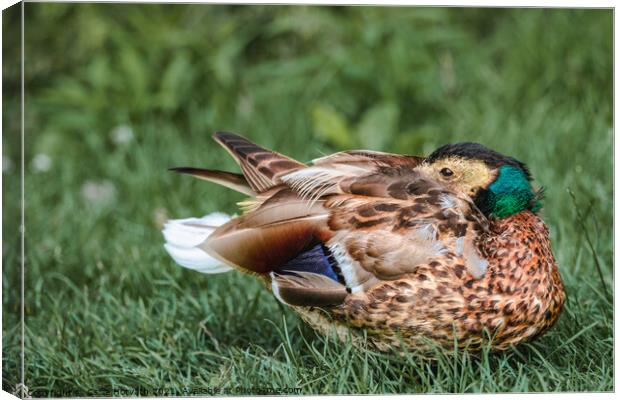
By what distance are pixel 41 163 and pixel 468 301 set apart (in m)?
2.26

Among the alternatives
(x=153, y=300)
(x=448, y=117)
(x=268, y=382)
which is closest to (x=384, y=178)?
(x=268, y=382)

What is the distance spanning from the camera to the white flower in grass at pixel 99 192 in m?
4.11

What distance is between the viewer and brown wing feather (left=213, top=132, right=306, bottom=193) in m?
2.85

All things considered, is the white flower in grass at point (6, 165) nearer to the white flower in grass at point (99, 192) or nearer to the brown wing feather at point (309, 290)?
the brown wing feather at point (309, 290)

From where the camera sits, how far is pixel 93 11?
13.7ft

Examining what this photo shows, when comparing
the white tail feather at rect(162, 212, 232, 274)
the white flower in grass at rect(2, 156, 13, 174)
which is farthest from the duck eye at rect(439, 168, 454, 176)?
the white flower in grass at rect(2, 156, 13, 174)

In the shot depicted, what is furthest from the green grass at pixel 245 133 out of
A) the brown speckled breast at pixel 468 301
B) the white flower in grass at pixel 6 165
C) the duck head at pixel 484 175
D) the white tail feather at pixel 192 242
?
the duck head at pixel 484 175

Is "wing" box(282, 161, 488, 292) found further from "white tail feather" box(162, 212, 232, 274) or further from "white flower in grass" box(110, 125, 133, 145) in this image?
"white flower in grass" box(110, 125, 133, 145)

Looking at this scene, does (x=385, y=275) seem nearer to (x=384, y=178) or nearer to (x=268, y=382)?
(x=384, y=178)

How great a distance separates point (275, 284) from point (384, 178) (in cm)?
38

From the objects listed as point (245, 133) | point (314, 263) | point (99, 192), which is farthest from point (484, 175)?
point (99, 192)

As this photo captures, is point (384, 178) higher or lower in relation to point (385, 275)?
higher

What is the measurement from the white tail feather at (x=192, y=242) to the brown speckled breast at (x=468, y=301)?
0.33m

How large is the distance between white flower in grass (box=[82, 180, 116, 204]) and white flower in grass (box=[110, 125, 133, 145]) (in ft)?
0.69
